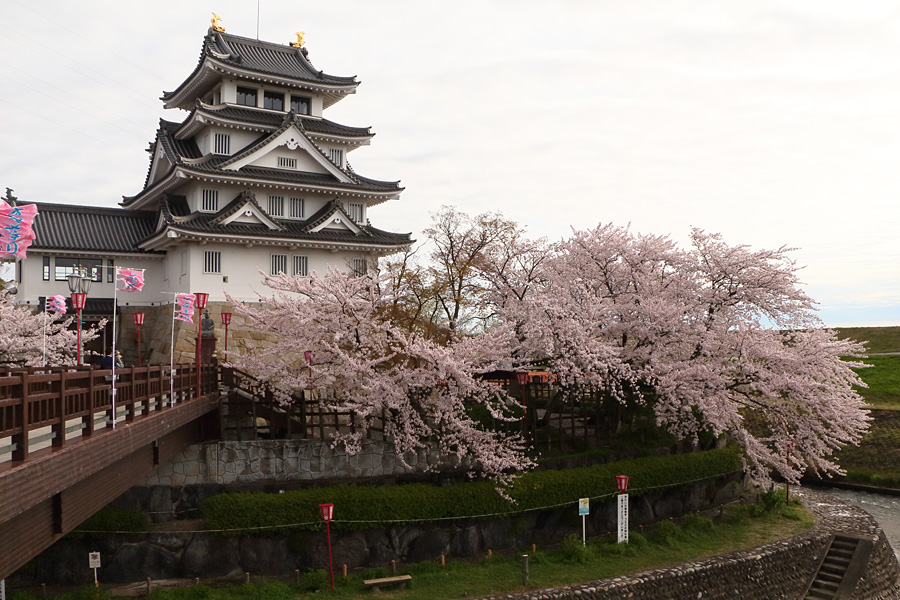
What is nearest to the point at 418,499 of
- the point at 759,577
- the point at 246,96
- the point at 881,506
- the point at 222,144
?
the point at 759,577

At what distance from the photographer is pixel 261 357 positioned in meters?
24.3

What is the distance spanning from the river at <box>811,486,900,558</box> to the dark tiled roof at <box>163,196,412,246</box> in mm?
23990

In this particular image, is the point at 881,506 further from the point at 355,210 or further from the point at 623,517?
the point at 355,210

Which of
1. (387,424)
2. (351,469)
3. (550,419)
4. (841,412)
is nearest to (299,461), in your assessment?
(351,469)

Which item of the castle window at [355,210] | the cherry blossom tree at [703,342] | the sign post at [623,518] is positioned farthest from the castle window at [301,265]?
the sign post at [623,518]

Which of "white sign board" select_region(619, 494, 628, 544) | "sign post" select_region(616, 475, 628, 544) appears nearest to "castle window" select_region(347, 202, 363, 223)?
"sign post" select_region(616, 475, 628, 544)

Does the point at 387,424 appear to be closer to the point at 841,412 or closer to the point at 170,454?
the point at 170,454

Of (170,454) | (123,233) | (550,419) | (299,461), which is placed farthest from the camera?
(123,233)

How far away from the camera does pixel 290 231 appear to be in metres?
32.3

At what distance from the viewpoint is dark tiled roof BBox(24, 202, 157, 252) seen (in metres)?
32.6

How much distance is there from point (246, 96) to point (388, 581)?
1029 inches

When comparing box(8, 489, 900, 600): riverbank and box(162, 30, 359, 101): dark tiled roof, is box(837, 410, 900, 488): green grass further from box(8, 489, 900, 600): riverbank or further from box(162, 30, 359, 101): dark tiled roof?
box(162, 30, 359, 101): dark tiled roof

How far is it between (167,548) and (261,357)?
7.09 meters

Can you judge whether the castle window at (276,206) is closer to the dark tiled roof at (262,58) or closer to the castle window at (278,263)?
the castle window at (278,263)
